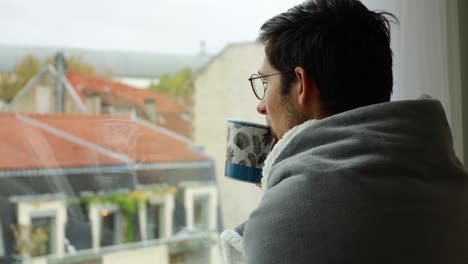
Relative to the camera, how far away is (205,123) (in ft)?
4.77

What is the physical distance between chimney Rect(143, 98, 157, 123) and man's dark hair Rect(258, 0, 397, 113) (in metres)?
0.53

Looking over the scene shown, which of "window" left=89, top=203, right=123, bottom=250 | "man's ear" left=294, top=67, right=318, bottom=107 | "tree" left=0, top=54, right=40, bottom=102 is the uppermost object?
"tree" left=0, top=54, right=40, bottom=102

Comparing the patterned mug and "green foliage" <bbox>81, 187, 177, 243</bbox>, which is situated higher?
the patterned mug

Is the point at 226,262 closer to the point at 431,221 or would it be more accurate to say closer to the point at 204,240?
the point at 431,221

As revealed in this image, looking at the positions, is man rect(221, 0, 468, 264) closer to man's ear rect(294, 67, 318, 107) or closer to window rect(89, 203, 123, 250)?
man's ear rect(294, 67, 318, 107)

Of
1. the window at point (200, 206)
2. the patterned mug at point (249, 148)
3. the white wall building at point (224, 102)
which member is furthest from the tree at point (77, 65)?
the patterned mug at point (249, 148)

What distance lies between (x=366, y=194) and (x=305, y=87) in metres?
0.20

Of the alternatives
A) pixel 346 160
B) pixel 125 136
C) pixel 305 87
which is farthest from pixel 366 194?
pixel 125 136

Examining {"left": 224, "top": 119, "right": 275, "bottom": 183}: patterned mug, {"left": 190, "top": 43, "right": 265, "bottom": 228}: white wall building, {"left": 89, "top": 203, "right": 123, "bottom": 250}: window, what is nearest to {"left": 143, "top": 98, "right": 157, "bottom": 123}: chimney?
{"left": 190, "top": 43, "right": 265, "bottom": 228}: white wall building

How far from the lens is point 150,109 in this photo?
4.48 feet

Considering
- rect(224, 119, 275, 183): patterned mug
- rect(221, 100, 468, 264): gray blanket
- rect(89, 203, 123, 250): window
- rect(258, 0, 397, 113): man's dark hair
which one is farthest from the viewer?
rect(89, 203, 123, 250): window

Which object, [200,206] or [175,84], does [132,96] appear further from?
[200,206]

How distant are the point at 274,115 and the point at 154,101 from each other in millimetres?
533

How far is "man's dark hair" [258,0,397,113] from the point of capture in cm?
84
